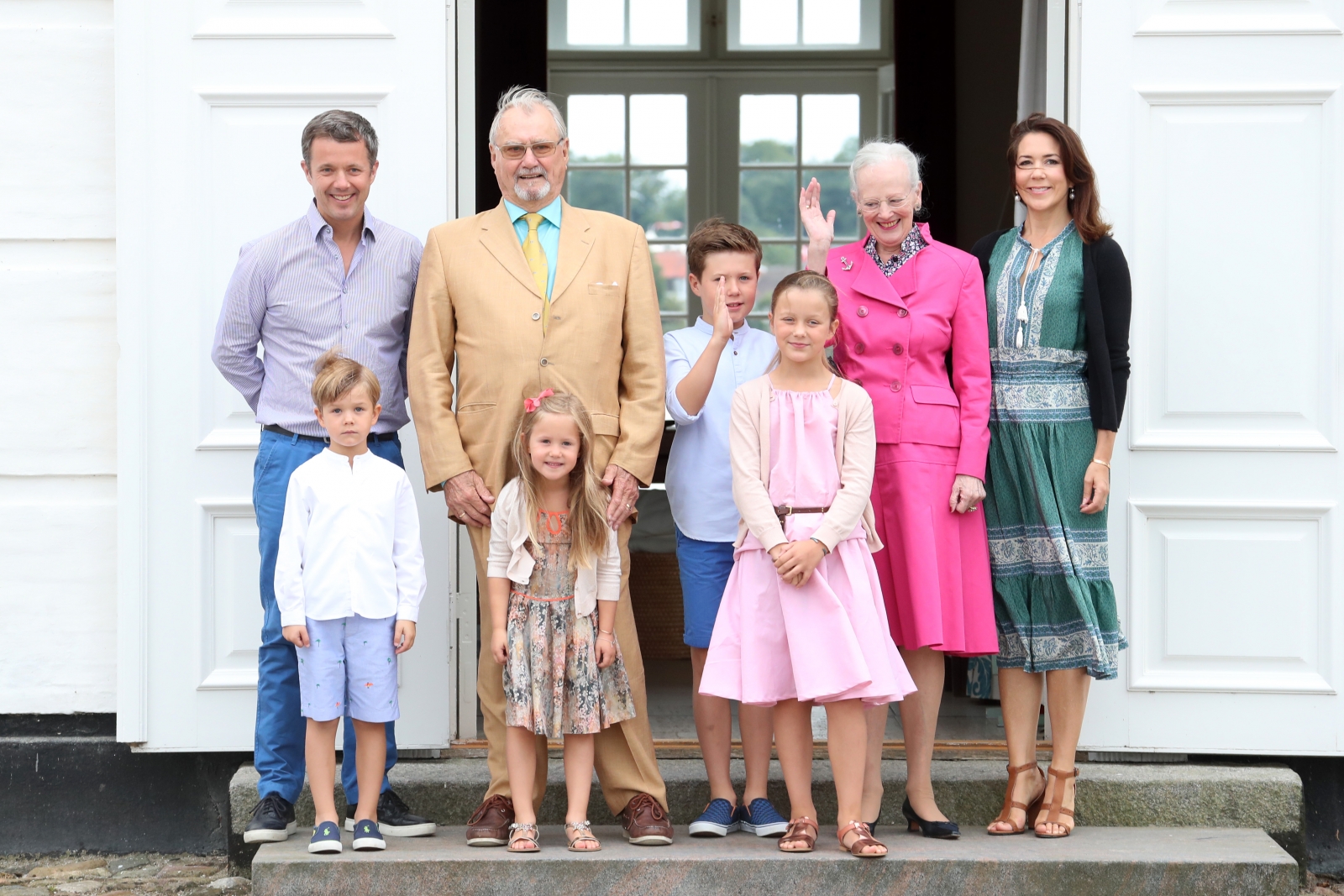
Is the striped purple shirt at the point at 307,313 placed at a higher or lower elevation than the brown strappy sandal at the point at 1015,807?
higher

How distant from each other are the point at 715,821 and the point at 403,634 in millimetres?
816

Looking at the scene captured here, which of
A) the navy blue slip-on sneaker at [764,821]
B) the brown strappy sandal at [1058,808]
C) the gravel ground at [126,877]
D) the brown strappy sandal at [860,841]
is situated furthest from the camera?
the gravel ground at [126,877]

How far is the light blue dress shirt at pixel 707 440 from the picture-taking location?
10.3 feet

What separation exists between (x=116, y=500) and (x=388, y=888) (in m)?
1.33

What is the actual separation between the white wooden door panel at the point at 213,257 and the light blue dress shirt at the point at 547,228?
454 millimetres

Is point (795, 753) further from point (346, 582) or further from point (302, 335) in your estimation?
→ point (302, 335)

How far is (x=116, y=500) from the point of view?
3.55 m

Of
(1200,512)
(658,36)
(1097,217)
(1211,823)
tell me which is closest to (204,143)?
(1097,217)

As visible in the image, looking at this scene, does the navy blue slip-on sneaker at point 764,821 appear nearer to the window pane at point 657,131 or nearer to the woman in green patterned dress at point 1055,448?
the woman in green patterned dress at point 1055,448

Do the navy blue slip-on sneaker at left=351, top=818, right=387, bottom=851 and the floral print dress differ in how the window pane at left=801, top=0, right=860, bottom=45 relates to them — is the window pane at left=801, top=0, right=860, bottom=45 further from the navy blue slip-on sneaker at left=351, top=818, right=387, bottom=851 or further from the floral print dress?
the navy blue slip-on sneaker at left=351, top=818, right=387, bottom=851

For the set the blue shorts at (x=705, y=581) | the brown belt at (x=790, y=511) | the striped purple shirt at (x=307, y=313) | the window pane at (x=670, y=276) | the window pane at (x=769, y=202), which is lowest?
the blue shorts at (x=705, y=581)

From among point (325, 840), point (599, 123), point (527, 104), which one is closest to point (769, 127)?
point (599, 123)

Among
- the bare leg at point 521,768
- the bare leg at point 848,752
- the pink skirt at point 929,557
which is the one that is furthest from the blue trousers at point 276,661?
the pink skirt at point 929,557

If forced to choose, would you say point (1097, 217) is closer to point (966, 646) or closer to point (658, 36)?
point (966, 646)
